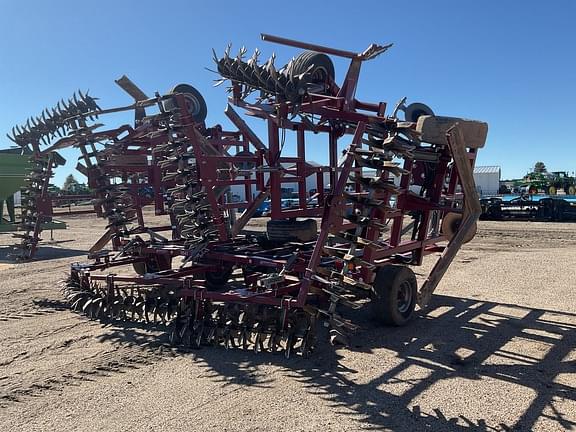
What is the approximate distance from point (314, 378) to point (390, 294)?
1.53 metres

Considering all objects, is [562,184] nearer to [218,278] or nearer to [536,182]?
[536,182]

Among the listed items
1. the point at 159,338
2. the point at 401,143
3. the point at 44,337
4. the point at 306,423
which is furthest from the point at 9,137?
the point at 306,423

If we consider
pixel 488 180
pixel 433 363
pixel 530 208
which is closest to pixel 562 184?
pixel 530 208

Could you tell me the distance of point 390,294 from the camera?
16.5ft

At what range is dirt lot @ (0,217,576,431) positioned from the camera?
10.4 feet

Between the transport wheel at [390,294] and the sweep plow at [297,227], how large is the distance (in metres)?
0.01

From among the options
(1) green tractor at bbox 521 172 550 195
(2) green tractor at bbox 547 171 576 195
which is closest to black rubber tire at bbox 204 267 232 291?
(1) green tractor at bbox 521 172 550 195

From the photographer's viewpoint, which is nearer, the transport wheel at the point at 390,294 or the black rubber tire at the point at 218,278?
the transport wheel at the point at 390,294

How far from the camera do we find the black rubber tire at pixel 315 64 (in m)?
6.21

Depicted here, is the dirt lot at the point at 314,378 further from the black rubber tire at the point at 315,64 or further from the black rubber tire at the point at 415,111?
the black rubber tire at the point at 315,64

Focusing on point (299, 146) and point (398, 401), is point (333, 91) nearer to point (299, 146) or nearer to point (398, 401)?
point (299, 146)

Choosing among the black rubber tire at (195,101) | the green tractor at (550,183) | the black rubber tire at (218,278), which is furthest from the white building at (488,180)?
the black rubber tire at (218,278)

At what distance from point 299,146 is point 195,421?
13.3 ft

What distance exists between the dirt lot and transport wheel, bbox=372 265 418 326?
128mm
